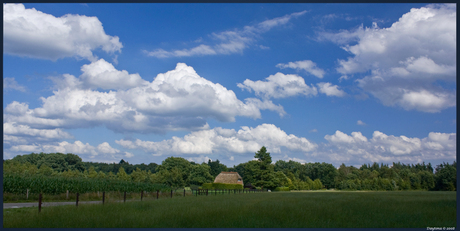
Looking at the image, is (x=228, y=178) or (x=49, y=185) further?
(x=228, y=178)

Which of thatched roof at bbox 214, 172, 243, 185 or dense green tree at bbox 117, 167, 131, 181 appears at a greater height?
dense green tree at bbox 117, 167, 131, 181

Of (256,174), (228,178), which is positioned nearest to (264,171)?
(256,174)

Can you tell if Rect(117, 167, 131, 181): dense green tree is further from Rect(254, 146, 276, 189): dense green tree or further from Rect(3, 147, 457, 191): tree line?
Rect(254, 146, 276, 189): dense green tree

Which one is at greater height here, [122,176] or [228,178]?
[122,176]

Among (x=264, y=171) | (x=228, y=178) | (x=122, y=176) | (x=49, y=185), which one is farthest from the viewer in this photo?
(x=228, y=178)

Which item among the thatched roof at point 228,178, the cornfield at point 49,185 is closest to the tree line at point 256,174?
the thatched roof at point 228,178

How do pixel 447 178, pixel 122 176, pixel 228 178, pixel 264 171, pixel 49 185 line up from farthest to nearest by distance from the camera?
pixel 228 178, pixel 264 171, pixel 122 176, pixel 447 178, pixel 49 185

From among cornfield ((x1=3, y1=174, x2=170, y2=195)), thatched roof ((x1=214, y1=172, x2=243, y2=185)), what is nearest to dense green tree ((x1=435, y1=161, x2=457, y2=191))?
thatched roof ((x1=214, y1=172, x2=243, y2=185))

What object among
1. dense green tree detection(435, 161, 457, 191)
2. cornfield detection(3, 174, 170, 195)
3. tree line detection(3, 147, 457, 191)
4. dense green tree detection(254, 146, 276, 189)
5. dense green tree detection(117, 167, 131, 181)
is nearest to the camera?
cornfield detection(3, 174, 170, 195)

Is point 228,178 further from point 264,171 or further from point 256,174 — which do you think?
point 264,171

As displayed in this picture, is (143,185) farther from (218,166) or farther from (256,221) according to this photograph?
(218,166)

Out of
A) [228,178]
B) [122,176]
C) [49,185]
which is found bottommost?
[228,178]

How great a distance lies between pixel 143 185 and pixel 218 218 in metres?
31.5

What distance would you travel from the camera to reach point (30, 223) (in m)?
10.6
